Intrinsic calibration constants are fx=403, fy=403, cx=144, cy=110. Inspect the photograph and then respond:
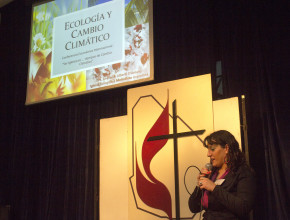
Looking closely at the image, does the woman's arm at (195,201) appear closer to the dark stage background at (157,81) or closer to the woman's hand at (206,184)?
the woman's hand at (206,184)

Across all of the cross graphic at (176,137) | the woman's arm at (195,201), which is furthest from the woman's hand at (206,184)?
the cross graphic at (176,137)

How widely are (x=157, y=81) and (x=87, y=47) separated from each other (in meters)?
0.99

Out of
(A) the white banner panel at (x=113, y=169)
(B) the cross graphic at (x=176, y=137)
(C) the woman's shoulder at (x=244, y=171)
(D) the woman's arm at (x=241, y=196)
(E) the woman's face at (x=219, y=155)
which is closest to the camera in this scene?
(D) the woman's arm at (x=241, y=196)

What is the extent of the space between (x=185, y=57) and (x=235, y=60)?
0.59m

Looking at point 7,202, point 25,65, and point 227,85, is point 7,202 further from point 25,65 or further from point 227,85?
point 227,85

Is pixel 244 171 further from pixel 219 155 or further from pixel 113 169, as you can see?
pixel 113 169

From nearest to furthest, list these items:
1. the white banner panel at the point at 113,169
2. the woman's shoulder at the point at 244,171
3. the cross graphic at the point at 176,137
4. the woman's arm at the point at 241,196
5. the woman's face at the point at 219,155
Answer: the woman's arm at the point at 241,196 < the woman's shoulder at the point at 244,171 < the woman's face at the point at 219,155 < the cross graphic at the point at 176,137 < the white banner panel at the point at 113,169

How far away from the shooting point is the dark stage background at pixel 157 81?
3.46m

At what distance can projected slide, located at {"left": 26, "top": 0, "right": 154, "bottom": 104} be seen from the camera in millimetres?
4375

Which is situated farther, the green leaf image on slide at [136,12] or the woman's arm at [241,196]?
the green leaf image on slide at [136,12]

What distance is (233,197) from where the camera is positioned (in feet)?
6.88

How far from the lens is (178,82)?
2.80m

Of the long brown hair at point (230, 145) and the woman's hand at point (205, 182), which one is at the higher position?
the long brown hair at point (230, 145)

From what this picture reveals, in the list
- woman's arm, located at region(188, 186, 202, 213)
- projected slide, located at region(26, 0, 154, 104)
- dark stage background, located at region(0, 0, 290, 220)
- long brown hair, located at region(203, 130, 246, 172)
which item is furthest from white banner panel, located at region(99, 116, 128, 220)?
long brown hair, located at region(203, 130, 246, 172)
